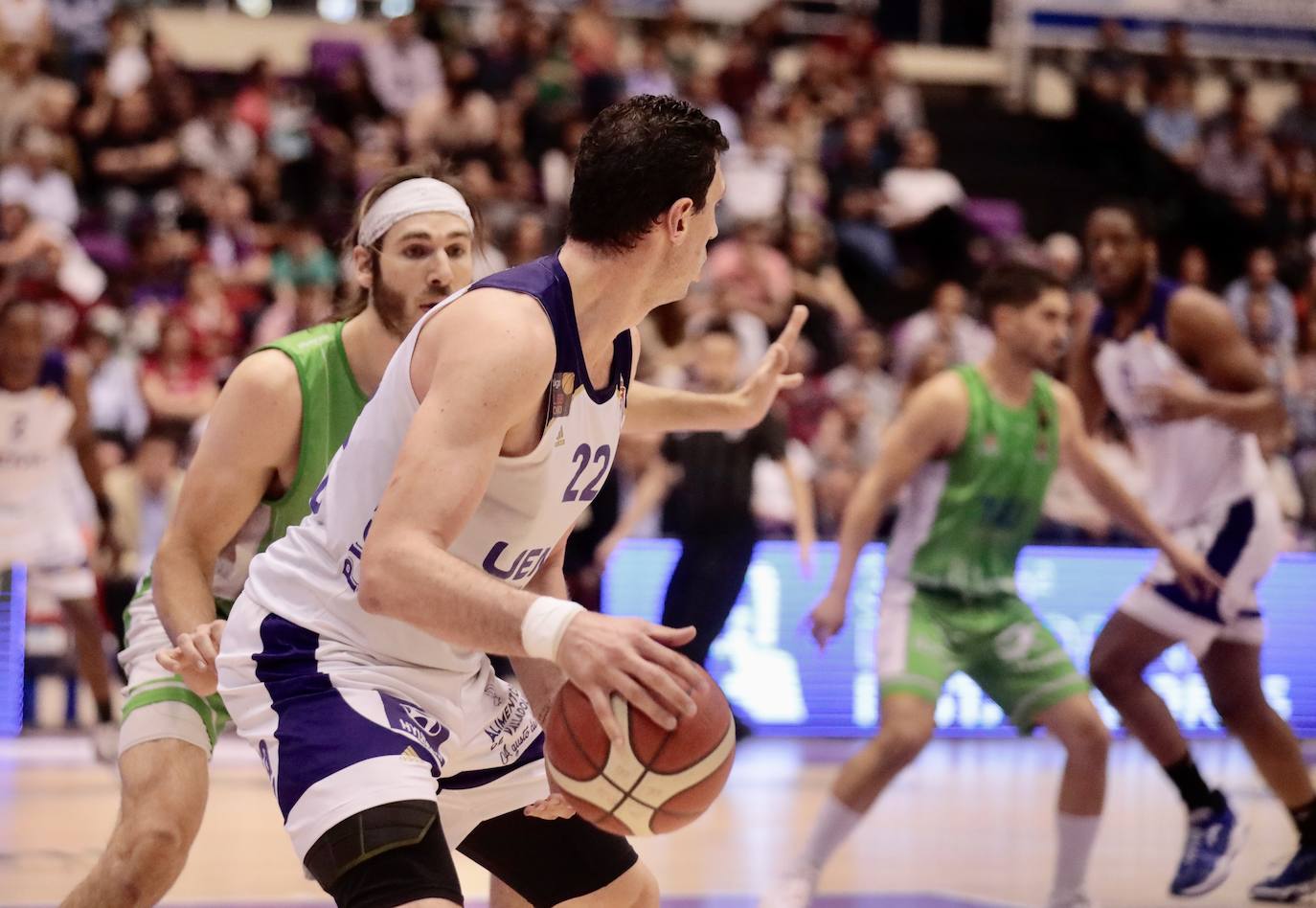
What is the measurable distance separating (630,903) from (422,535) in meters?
1.11

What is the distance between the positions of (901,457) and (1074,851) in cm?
134

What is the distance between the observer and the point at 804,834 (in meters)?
6.68

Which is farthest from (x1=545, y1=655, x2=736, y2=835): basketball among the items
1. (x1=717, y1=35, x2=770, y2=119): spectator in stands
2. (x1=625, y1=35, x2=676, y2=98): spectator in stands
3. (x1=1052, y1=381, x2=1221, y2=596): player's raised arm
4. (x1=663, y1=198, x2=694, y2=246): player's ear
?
(x1=717, y1=35, x2=770, y2=119): spectator in stands

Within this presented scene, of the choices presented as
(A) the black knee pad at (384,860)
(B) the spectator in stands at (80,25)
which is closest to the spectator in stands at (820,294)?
(B) the spectator in stands at (80,25)

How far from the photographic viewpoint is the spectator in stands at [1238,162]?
52.3ft

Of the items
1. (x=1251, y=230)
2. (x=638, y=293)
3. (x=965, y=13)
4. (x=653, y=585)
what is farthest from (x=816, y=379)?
(x=638, y=293)

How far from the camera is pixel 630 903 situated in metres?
3.31

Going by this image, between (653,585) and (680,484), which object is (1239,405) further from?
(653,585)

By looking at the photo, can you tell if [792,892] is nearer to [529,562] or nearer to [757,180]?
[529,562]

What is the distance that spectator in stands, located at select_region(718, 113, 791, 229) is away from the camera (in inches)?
508

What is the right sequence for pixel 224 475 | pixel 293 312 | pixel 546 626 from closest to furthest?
pixel 546 626 < pixel 224 475 < pixel 293 312

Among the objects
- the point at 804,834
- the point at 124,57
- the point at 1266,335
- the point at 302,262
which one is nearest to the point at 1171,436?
the point at 804,834

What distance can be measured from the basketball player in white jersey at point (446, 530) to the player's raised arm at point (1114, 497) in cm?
293

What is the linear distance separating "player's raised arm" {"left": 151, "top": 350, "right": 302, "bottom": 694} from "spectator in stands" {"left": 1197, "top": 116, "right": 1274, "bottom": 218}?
13.9 m
